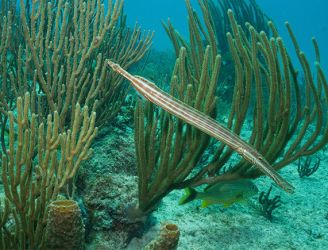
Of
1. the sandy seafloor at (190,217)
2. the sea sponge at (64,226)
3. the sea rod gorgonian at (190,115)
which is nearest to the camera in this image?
the sea sponge at (64,226)

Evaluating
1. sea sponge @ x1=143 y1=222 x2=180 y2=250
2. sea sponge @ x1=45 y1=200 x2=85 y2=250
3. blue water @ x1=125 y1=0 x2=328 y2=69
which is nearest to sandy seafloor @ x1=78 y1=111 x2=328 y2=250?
sea sponge @ x1=45 y1=200 x2=85 y2=250

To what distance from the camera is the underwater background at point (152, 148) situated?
2.95 metres

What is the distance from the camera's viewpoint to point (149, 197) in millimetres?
3914

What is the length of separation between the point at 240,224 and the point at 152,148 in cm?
213

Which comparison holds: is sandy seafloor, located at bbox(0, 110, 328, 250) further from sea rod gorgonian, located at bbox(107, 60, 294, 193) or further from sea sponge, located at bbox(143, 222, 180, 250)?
sea rod gorgonian, located at bbox(107, 60, 294, 193)

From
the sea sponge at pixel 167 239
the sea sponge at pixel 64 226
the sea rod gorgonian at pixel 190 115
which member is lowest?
the sea sponge at pixel 64 226

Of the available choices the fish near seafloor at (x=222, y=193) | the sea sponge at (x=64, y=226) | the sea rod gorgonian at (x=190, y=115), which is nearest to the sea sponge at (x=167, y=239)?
the sea sponge at (x=64, y=226)

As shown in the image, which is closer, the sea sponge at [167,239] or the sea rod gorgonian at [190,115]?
the sea sponge at [167,239]

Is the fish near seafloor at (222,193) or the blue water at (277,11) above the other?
the blue water at (277,11)

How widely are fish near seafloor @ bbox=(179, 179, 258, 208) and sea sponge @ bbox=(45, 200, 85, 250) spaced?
1630 millimetres

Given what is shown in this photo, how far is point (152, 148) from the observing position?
381 cm

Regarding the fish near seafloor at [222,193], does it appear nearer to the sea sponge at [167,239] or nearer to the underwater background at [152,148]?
the underwater background at [152,148]

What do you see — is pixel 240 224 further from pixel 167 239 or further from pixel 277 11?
pixel 277 11

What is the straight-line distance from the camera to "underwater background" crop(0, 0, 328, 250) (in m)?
2.95
